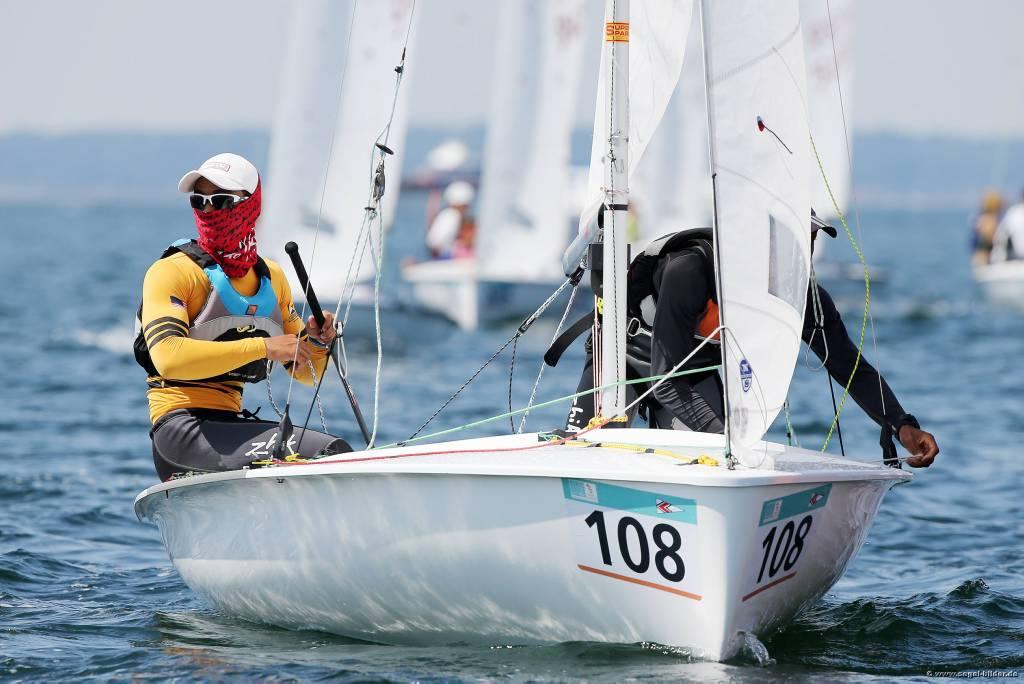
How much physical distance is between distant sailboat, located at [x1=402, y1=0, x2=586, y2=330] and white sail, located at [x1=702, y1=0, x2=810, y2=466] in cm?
1180

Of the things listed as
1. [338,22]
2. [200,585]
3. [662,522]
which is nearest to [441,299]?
[338,22]

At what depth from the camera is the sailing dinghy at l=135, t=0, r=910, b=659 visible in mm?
3506

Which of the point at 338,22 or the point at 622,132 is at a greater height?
the point at 338,22

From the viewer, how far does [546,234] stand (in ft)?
51.4

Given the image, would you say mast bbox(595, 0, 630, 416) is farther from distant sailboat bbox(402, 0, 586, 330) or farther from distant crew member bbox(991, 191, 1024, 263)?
distant crew member bbox(991, 191, 1024, 263)

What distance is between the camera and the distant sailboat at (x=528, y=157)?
Answer: 15609 mm

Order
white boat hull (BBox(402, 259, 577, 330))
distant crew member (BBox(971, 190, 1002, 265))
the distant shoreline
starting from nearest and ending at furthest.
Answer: white boat hull (BBox(402, 259, 577, 330))
distant crew member (BBox(971, 190, 1002, 265))
the distant shoreline

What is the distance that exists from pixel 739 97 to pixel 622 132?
20.3 inches

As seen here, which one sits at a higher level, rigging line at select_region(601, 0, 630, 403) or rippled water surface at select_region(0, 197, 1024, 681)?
rigging line at select_region(601, 0, 630, 403)

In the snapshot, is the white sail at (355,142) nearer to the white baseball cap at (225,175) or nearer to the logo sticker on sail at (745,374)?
the white baseball cap at (225,175)

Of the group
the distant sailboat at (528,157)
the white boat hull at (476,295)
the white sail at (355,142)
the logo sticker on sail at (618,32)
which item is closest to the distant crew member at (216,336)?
the logo sticker on sail at (618,32)

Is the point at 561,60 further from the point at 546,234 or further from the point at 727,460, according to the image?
the point at 727,460

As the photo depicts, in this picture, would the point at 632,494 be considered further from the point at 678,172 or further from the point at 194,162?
the point at 194,162

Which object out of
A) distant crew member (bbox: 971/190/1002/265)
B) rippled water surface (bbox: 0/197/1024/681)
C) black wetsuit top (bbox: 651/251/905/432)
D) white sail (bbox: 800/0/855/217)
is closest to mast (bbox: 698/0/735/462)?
black wetsuit top (bbox: 651/251/905/432)
